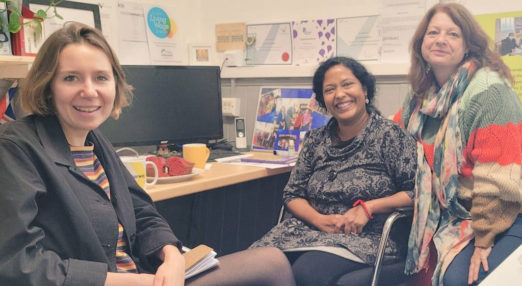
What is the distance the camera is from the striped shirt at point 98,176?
1.37 metres

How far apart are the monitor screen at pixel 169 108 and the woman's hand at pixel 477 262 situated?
1375 mm

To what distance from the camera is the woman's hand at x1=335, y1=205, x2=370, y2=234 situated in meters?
1.89

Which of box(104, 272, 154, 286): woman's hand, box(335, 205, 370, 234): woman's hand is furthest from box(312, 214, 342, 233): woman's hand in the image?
box(104, 272, 154, 286): woman's hand

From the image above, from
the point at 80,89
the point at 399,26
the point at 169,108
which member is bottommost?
the point at 169,108

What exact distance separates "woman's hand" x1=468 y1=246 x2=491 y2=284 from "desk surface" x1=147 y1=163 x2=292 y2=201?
0.86 meters

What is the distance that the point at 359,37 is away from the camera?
2611mm

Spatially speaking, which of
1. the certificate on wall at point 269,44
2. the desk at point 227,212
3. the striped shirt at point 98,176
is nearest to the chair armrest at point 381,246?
the striped shirt at point 98,176

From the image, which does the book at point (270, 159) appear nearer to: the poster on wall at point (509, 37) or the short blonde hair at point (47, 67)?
the poster on wall at point (509, 37)

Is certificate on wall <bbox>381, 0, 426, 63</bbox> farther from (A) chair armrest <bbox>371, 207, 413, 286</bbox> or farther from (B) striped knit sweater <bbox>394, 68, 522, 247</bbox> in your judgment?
(A) chair armrest <bbox>371, 207, 413, 286</bbox>

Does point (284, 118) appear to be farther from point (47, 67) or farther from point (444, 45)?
point (47, 67)

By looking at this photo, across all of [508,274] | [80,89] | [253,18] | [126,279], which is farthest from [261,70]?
[508,274]

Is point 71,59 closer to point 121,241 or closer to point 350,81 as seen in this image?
point 121,241

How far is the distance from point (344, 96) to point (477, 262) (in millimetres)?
750

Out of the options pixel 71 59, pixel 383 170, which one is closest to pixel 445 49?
pixel 383 170
